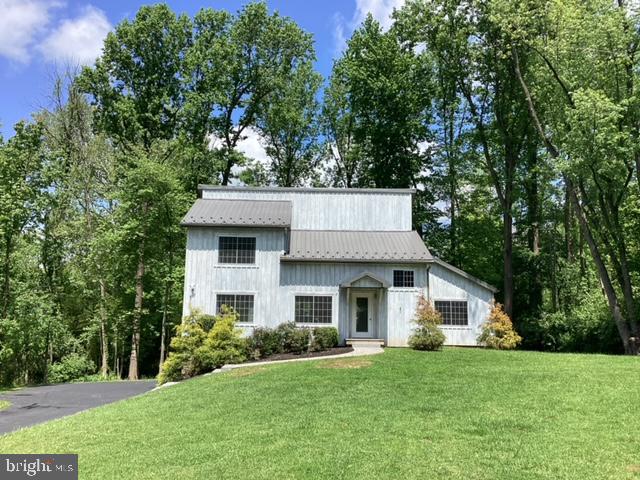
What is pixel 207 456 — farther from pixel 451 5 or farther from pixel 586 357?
pixel 451 5

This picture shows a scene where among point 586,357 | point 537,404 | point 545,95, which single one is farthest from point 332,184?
point 537,404

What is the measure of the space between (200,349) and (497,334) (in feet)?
39.1

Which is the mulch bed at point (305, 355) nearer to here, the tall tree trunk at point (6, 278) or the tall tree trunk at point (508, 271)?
Answer: the tall tree trunk at point (508, 271)

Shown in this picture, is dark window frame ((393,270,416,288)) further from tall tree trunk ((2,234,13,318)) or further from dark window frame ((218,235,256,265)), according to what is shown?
tall tree trunk ((2,234,13,318))

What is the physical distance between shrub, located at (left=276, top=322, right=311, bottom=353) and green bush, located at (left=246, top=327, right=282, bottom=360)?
0.20 m

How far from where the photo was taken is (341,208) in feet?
76.2

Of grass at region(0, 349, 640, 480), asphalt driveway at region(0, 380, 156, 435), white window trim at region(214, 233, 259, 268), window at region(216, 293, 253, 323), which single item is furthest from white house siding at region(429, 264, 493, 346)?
asphalt driveway at region(0, 380, 156, 435)

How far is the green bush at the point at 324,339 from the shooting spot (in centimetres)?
1816

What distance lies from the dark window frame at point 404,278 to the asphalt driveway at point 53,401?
1030 cm

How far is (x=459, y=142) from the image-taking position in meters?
31.0

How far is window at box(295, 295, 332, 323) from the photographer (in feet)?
64.8

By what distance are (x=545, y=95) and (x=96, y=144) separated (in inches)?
940

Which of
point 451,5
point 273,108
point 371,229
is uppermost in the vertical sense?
point 451,5

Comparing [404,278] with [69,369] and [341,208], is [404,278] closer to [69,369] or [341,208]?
[341,208]
